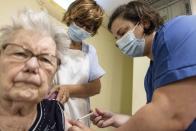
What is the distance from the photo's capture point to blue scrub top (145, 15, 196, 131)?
2.97ft

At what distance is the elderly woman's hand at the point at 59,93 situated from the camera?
1456 millimetres

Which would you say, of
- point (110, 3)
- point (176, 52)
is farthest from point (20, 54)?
point (110, 3)

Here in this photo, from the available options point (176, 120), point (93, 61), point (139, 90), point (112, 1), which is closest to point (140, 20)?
point (93, 61)

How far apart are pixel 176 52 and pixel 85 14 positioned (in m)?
1.02

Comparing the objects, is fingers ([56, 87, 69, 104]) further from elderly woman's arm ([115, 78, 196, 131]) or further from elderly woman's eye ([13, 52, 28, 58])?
elderly woman's arm ([115, 78, 196, 131])

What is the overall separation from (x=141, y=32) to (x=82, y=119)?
605 millimetres

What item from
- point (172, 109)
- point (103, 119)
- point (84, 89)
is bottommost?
point (103, 119)

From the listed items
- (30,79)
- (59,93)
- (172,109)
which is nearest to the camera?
(172,109)

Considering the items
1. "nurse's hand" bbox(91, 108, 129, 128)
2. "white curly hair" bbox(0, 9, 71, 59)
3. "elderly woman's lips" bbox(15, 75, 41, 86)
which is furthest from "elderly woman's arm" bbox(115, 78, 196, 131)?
"nurse's hand" bbox(91, 108, 129, 128)

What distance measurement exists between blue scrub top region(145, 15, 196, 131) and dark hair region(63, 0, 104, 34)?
35.9 inches

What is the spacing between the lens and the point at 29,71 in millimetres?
1134

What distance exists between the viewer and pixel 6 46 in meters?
1.20

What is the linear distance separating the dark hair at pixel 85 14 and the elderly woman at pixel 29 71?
0.56m

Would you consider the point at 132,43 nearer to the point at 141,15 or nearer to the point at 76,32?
the point at 141,15
